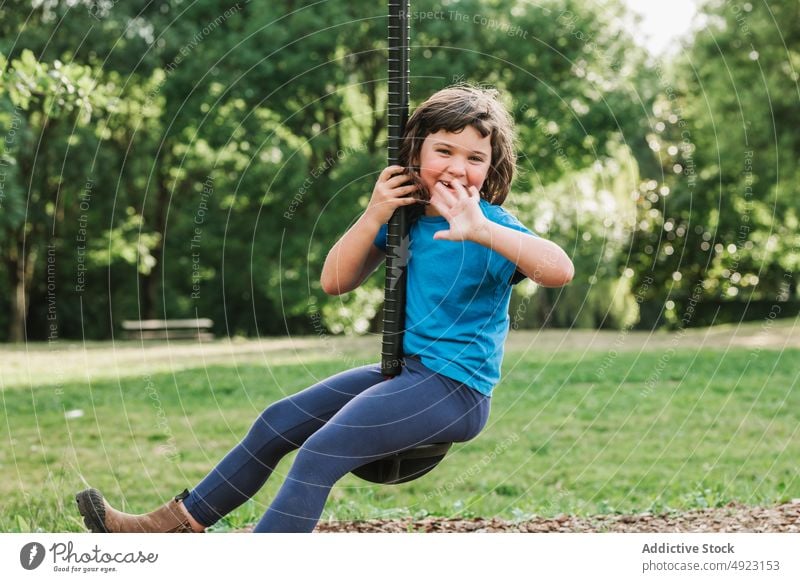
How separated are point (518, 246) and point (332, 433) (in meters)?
0.87

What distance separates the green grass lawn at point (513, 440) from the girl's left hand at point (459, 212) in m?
2.56

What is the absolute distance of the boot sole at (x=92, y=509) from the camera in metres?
3.64

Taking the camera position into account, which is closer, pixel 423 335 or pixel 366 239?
pixel 423 335

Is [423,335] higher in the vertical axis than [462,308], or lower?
lower

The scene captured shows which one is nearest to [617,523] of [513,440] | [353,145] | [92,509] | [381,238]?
[381,238]

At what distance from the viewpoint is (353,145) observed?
19.0m

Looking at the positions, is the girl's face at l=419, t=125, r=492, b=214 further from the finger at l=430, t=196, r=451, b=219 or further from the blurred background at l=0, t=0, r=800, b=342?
the blurred background at l=0, t=0, r=800, b=342

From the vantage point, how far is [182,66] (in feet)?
59.1

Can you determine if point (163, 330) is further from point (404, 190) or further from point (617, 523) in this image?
point (404, 190)

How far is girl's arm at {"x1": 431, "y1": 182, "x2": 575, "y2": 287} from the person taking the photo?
10.4 feet

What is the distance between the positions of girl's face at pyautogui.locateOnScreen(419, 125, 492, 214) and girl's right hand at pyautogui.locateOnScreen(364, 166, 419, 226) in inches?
3.0

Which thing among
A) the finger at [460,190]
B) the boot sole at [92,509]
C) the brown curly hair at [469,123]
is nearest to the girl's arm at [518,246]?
the finger at [460,190]

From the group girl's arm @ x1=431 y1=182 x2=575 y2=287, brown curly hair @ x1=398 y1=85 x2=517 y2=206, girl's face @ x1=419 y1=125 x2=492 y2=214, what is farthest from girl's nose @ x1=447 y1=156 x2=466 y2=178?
girl's arm @ x1=431 y1=182 x2=575 y2=287
